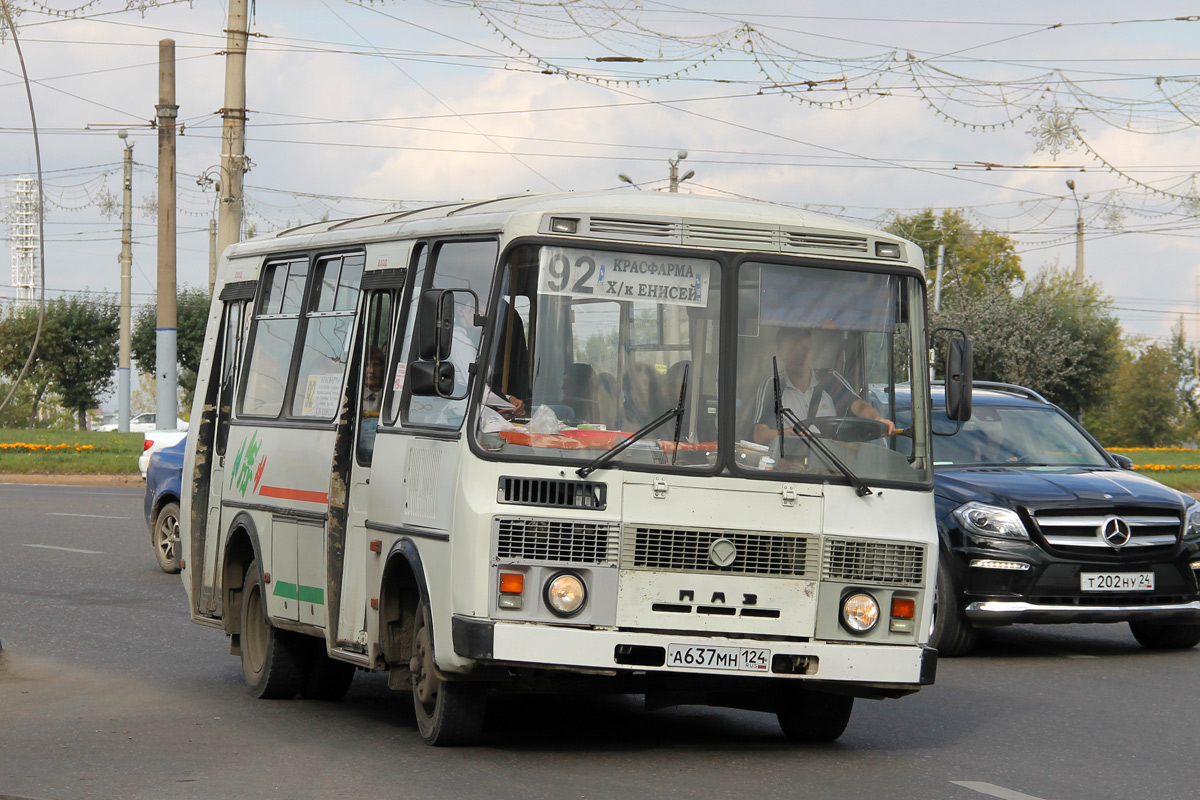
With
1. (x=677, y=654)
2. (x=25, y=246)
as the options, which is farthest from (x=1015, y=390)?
(x=25, y=246)

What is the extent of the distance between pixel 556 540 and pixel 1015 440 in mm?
6525

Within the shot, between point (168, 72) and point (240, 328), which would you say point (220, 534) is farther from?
point (168, 72)

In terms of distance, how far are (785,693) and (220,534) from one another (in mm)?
3936

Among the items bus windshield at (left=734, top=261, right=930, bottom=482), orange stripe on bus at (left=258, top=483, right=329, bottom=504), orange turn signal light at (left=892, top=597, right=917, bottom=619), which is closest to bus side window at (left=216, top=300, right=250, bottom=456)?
orange stripe on bus at (left=258, top=483, right=329, bottom=504)

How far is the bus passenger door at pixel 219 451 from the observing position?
10906mm

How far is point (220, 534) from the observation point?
35.5 ft

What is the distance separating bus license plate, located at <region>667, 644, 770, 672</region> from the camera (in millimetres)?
7586

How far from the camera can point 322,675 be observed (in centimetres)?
1018

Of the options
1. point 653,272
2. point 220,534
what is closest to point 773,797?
point 653,272

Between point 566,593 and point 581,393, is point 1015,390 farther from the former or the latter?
point 566,593

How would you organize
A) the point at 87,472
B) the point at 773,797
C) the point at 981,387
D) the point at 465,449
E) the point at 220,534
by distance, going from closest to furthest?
the point at 773,797 < the point at 465,449 < the point at 220,534 < the point at 981,387 < the point at 87,472

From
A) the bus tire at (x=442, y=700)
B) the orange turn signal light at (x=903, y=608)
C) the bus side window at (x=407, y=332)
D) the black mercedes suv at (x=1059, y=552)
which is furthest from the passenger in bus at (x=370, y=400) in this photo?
the black mercedes suv at (x=1059, y=552)

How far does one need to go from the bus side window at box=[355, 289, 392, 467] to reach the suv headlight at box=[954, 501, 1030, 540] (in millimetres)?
4585

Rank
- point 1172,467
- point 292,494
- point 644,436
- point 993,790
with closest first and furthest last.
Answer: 1. point 993,790
2. point 644,436
3. point 292,494
4. point 1172,467
